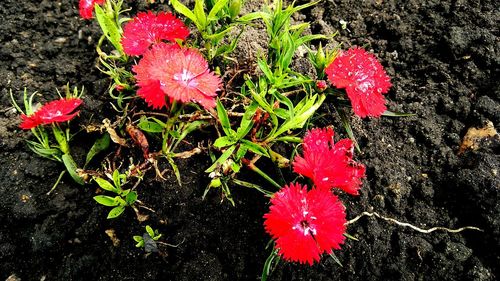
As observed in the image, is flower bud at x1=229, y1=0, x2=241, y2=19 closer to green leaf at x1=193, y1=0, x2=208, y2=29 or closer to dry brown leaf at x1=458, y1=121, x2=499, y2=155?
green leaf at x1=193, y1=0, x2=208, y2=29

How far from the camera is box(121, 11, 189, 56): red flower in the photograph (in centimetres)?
138

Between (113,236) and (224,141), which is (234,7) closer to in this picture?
(224,141)

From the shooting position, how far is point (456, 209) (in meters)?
1.45

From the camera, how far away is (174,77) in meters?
1.16

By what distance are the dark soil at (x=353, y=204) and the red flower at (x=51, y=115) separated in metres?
0.21

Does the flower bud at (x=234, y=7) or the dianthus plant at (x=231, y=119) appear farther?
the flower bud at (x=234, y=7)

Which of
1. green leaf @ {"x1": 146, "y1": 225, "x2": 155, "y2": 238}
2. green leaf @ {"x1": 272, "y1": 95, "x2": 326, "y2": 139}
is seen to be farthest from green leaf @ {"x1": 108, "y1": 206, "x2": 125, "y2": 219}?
green leaf @ {"x1": 272, "y1": 95, "x2": 326, "y2": 139}

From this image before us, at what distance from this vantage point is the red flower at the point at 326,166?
1220 mm

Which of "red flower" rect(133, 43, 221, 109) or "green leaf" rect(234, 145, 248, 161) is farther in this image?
"green leaf" rect(234, 145, 248, 161)

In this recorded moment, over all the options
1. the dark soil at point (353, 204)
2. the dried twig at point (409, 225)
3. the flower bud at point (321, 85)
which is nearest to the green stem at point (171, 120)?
the dark soil at point (353, 204)

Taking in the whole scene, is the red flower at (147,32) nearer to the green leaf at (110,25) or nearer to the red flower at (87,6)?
the green leaf at (110,25)

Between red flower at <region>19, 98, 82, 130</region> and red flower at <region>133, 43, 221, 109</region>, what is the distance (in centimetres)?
37

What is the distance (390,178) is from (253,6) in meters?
1.03

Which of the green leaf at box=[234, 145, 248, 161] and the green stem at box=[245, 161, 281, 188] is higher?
the green leaf at box=[234, 145, 248, 161]
